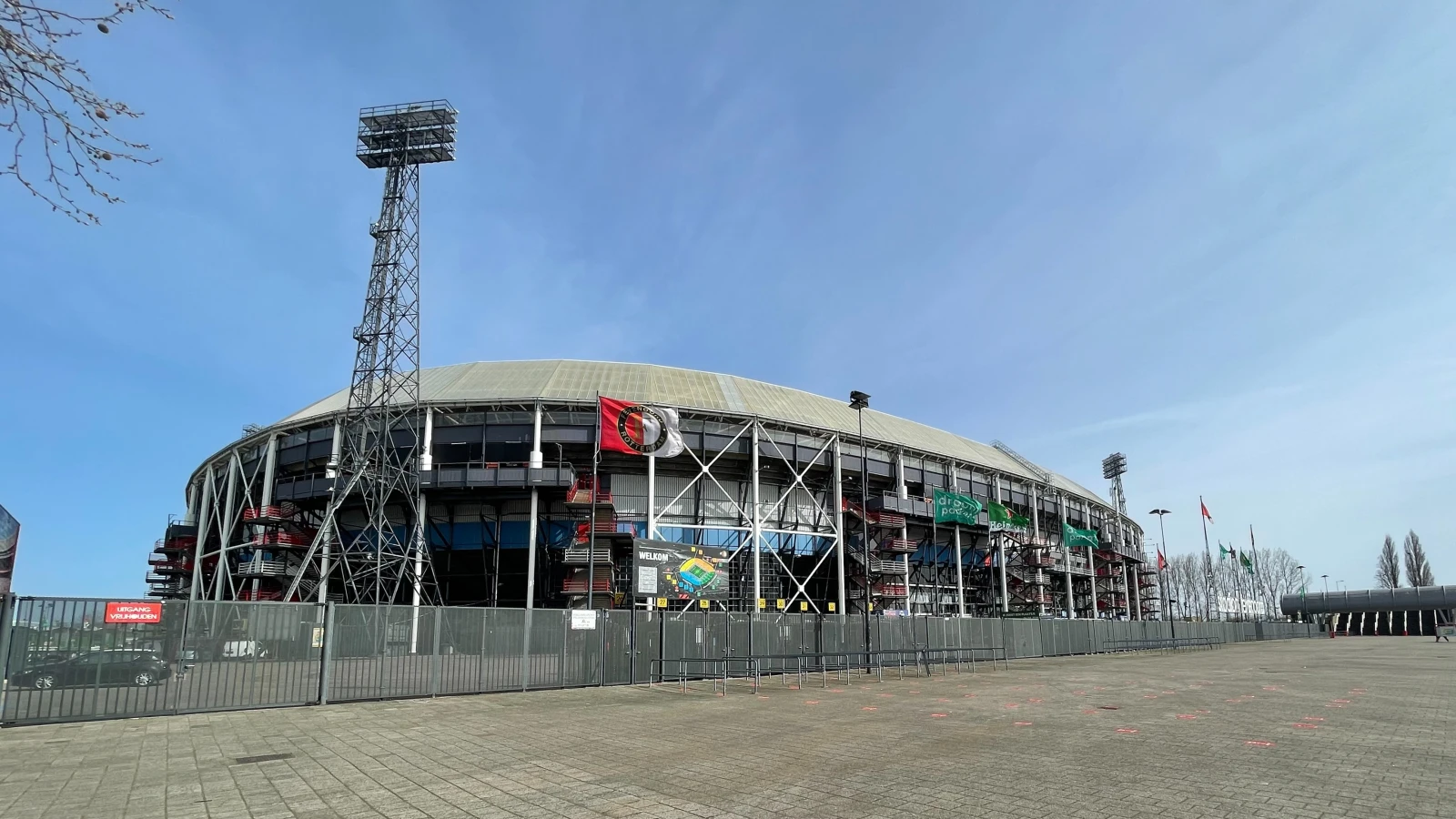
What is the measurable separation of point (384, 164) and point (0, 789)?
50.3 meters

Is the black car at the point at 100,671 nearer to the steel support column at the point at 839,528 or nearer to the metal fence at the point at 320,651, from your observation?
the metal fence at the point at 320,651

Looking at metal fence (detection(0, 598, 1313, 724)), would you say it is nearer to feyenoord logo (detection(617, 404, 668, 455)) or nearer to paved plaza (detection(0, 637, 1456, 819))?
paved plaza (detection(0, 637, 1456, 819))

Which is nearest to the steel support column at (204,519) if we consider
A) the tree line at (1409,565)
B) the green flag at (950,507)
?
the green flag at (950,507)

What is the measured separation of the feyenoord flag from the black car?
76.9 ft

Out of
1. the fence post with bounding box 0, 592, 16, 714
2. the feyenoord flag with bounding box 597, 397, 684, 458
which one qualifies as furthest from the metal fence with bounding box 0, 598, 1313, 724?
the feyenoord flag with bounding box 597, 397, 684, 458

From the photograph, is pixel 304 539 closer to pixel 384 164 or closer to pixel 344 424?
pixel 344 424

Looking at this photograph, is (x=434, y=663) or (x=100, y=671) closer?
(x=100, y=671)

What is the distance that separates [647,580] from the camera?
92.8 feet

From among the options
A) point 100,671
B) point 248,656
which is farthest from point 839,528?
point 100,671

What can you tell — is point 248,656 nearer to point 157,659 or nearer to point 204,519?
point 157,659

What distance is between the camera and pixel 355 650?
1948 cm

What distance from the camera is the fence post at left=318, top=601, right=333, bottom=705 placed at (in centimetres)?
1864

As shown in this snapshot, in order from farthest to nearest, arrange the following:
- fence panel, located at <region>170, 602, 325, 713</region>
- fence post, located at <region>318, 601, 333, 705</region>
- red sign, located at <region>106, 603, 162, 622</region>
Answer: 1. fence post, located at <region>318, 601, 333, 705</region>
2. fence panel, located at <region>170, 602, 325, 713</region>
3. red sign, located at <region>106, 603, 162, 622</region>

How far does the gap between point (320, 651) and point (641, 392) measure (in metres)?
36.7
